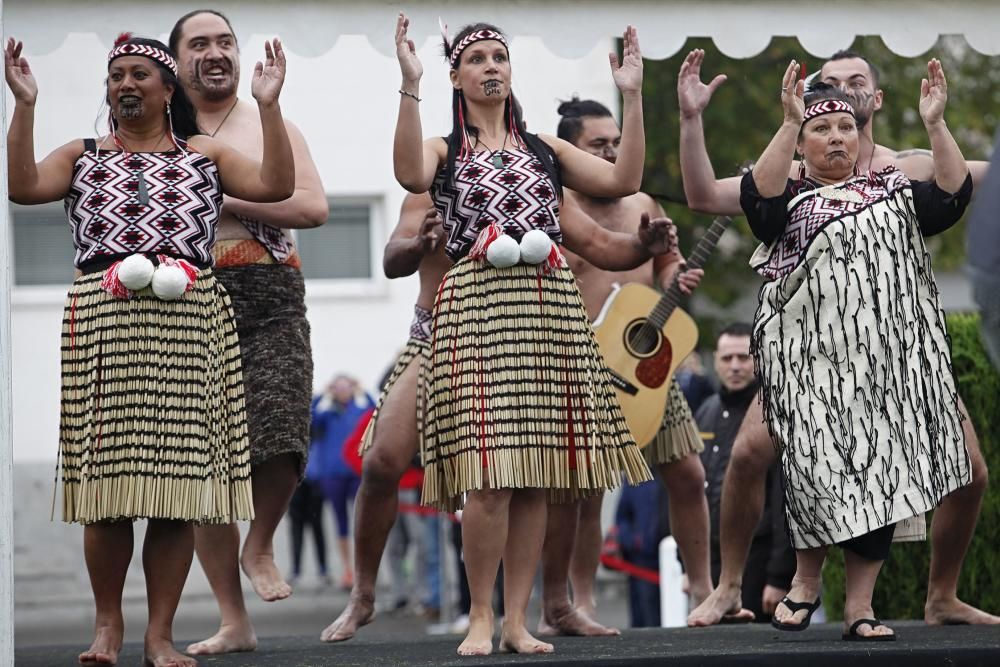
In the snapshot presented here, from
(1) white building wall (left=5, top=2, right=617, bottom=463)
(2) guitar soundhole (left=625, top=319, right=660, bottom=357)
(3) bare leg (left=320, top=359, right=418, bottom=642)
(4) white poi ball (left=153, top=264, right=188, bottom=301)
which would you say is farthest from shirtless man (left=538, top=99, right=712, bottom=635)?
(1) white building wall (left=5, top=2, right=617, bottom=463)

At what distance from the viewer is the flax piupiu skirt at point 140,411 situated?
5.11 metres

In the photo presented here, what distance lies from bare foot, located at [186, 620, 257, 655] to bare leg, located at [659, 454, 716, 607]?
6.44 feet

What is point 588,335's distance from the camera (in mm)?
5645

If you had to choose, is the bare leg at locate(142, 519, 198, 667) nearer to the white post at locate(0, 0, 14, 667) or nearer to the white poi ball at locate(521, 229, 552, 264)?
the white post at locate(0, 0, 14, 667)

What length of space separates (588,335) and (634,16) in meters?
1.53

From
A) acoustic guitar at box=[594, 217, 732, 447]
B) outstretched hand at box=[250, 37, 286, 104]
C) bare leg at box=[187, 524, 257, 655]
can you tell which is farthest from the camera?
acoustic guitar at box=[594, 217, 732, 447]

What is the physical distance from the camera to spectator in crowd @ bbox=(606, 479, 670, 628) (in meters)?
9.98

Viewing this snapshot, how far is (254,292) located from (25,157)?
4.00ft

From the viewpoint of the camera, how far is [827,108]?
571 cm

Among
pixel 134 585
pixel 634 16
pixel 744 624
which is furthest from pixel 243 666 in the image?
pixel 134 585

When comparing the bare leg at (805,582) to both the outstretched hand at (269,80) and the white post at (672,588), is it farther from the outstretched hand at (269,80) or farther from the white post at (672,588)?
the white post at (672,588)

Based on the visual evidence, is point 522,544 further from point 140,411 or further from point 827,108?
point 827,108

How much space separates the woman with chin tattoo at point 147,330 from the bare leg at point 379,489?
3.02ft

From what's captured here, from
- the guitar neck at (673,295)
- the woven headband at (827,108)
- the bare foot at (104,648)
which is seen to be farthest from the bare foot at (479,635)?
the woven headband at (827,108)
